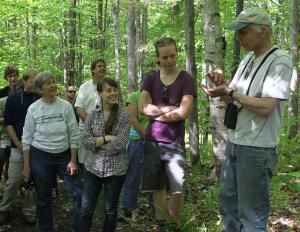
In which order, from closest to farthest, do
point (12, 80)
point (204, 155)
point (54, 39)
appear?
1. point (12, 80)
2. point (204, 155)
3. point (54, 39)

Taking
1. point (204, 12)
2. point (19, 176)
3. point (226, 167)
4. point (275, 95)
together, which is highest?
point (204, 12)

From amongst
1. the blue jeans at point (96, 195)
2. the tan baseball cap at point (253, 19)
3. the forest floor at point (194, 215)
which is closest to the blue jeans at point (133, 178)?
the forest floor at point (194, 215)

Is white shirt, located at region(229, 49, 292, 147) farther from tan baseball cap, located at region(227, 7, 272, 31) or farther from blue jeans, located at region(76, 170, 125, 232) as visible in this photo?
blue jeans, located at region(76, 170, 125, 232)

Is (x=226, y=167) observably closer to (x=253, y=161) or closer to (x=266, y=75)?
(x=253, y=161)

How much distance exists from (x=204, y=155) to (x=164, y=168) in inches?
254

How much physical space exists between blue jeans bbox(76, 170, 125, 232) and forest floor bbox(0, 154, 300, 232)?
788 millimetres

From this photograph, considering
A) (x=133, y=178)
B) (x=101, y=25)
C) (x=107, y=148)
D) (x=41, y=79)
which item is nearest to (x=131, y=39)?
(x=133, y=178)

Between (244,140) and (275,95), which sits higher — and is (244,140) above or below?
below

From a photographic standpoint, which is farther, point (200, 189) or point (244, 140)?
point (200, 189)

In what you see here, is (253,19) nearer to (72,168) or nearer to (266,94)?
(266,94)

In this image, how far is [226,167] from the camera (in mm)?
3668

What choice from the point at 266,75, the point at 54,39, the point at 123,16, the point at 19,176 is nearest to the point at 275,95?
the point at 266,75

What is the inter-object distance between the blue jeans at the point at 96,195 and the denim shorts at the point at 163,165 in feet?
1.20

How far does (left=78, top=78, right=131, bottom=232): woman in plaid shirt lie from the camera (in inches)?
172
